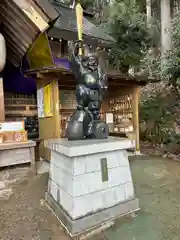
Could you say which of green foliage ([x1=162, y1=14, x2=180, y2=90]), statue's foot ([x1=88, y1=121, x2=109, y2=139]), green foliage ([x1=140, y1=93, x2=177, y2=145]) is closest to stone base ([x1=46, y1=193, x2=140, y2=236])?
statue's foot ([x1=88, y1=121, x2=109, y2=139])

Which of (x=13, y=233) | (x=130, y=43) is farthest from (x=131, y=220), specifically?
(x=130, y=43)

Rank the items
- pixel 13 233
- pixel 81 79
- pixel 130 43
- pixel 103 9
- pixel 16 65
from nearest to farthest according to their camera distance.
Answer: pixel 13 233
pixel 81 79
pixel 16 65
pixel 130 43
pixel 103 9

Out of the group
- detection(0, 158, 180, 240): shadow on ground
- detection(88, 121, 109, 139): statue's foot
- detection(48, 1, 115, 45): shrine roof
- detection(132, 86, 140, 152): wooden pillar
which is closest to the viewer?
detection(0, 158, 180, 240): shadow on ground

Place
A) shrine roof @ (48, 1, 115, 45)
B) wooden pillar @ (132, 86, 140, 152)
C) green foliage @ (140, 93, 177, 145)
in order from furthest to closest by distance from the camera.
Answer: green foliage @ (140, 93, 177, 145), shrine roof @ (48, 1, 115, 45), wooden pillar @ (132, 86, 140, 152)

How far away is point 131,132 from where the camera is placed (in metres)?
6.42

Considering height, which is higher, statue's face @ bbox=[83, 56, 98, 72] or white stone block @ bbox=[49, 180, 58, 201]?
statue's face @ bbox=[83, 56, 98, 72]

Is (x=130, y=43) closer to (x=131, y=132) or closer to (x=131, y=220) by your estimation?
(x=131, y=132)

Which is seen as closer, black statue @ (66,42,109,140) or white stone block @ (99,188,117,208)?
white stone block @ (99,188,117,208)

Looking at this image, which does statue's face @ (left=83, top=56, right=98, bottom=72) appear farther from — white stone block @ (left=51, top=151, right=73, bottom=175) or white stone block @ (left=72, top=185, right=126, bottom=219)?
white stone block @ (left=72, top=185, right=126, bottom=219)

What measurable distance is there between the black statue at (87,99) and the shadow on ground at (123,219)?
1136mm

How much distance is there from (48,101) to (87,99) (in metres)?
2.74

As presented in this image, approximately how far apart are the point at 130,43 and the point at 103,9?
9.99 feet

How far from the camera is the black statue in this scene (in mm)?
2676

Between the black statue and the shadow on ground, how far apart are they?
114 centimetres
